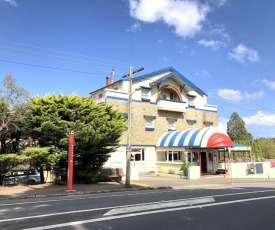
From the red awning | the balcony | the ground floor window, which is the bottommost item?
the ground floor window

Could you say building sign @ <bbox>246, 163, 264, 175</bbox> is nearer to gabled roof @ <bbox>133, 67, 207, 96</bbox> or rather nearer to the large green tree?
gabled roof @ <bbox>133, 67, 207, 96</bbox>

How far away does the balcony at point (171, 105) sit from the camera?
33.7m

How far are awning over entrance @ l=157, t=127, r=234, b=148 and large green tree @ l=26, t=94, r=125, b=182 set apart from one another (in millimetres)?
9062

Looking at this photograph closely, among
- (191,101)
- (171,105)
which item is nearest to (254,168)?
(171,105)

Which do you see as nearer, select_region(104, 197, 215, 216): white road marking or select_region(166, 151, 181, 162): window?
select_region(104, 197, 215, 216): white road marking

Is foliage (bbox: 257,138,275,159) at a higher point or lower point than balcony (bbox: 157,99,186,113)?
lower

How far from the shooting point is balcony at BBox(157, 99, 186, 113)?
33.7 m

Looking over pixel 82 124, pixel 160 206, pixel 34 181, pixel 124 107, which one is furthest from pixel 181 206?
pixel 124 107

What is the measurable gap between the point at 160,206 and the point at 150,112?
23.3 metres

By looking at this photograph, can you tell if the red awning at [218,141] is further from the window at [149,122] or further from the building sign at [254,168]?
the window at [149,122]

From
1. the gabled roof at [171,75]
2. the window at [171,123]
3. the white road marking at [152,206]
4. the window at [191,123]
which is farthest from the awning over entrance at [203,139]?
the white road marking at [152,206]

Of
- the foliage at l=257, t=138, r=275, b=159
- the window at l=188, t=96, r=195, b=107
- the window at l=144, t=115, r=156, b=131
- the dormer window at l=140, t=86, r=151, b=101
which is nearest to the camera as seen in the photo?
the window at l=144, t=115, r=156, b=131

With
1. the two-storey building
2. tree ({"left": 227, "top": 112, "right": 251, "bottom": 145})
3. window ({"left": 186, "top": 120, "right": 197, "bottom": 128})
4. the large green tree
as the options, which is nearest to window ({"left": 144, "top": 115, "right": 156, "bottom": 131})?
the two-storey building

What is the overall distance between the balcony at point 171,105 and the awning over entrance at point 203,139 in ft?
13.3
